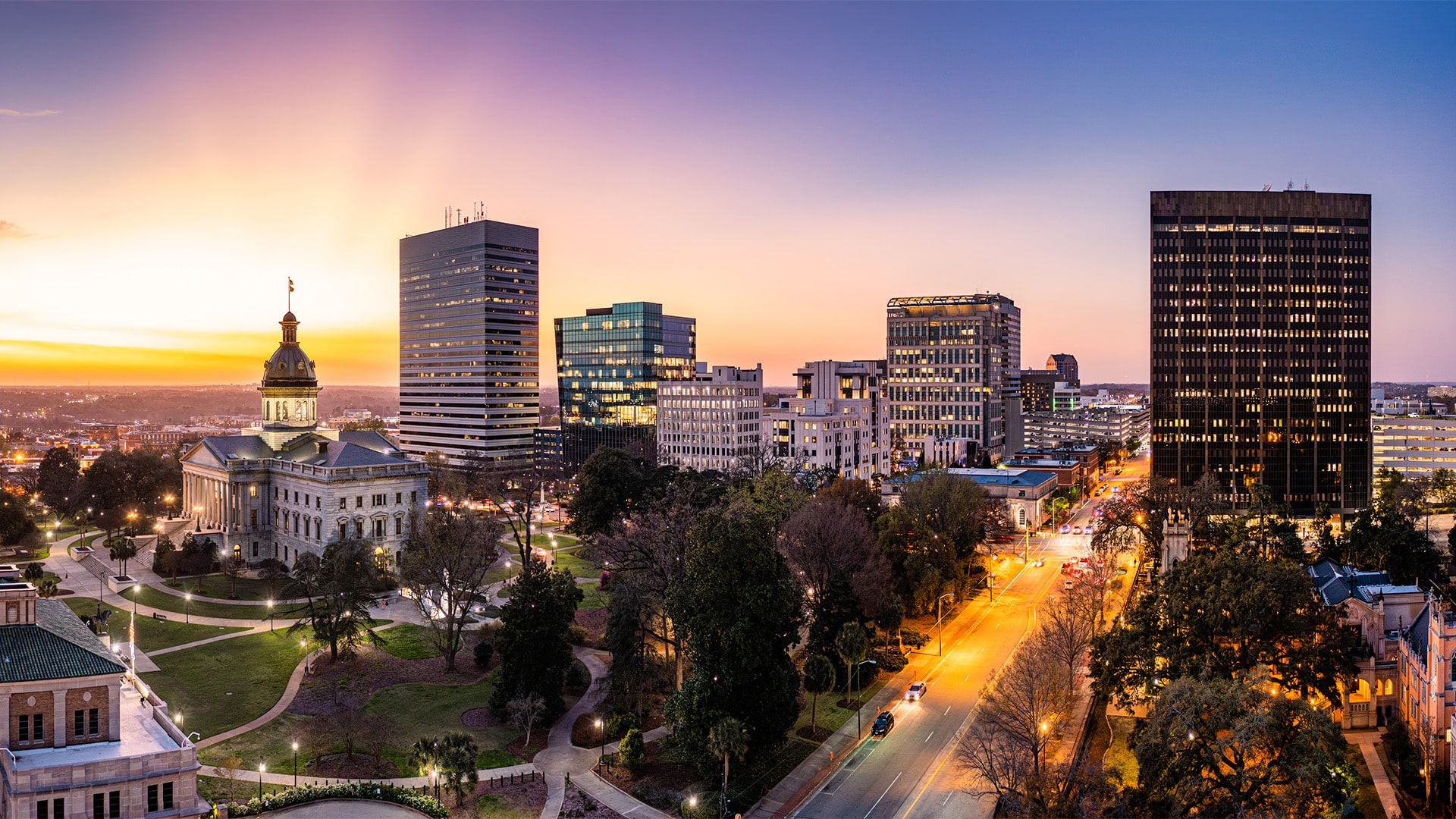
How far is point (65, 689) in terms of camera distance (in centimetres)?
4416

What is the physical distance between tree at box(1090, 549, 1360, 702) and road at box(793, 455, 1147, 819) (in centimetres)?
1107

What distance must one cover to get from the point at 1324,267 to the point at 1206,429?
3763 cm

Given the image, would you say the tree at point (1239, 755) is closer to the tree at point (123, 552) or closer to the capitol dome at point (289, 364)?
the tree at point (123, 552)

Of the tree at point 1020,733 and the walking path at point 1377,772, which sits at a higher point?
the tree at point 1020,733

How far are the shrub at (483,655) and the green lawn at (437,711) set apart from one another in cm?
303

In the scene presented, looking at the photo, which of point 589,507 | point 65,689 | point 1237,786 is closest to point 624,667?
point 65,689

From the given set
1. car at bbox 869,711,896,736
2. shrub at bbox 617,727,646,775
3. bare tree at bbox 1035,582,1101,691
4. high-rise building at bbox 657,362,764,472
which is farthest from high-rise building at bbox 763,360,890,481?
shrub at bbox 617,727,646,775

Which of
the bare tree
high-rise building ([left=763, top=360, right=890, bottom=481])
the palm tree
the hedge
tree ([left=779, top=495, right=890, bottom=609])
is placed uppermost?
high-rise building ([left=763, top=360, right=890, bottom=481])

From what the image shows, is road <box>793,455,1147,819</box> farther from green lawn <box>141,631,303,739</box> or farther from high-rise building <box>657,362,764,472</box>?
high-rise building <box>657,362,764,472</box>

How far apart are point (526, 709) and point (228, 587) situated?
55.4 m

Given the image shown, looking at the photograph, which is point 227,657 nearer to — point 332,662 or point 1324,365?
point 332,662

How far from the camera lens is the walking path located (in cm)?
5181

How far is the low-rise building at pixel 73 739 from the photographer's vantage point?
1599 inches

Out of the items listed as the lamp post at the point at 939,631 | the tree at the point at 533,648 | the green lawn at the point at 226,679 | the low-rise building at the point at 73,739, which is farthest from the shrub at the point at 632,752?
the lamp post at the point at 939,631
